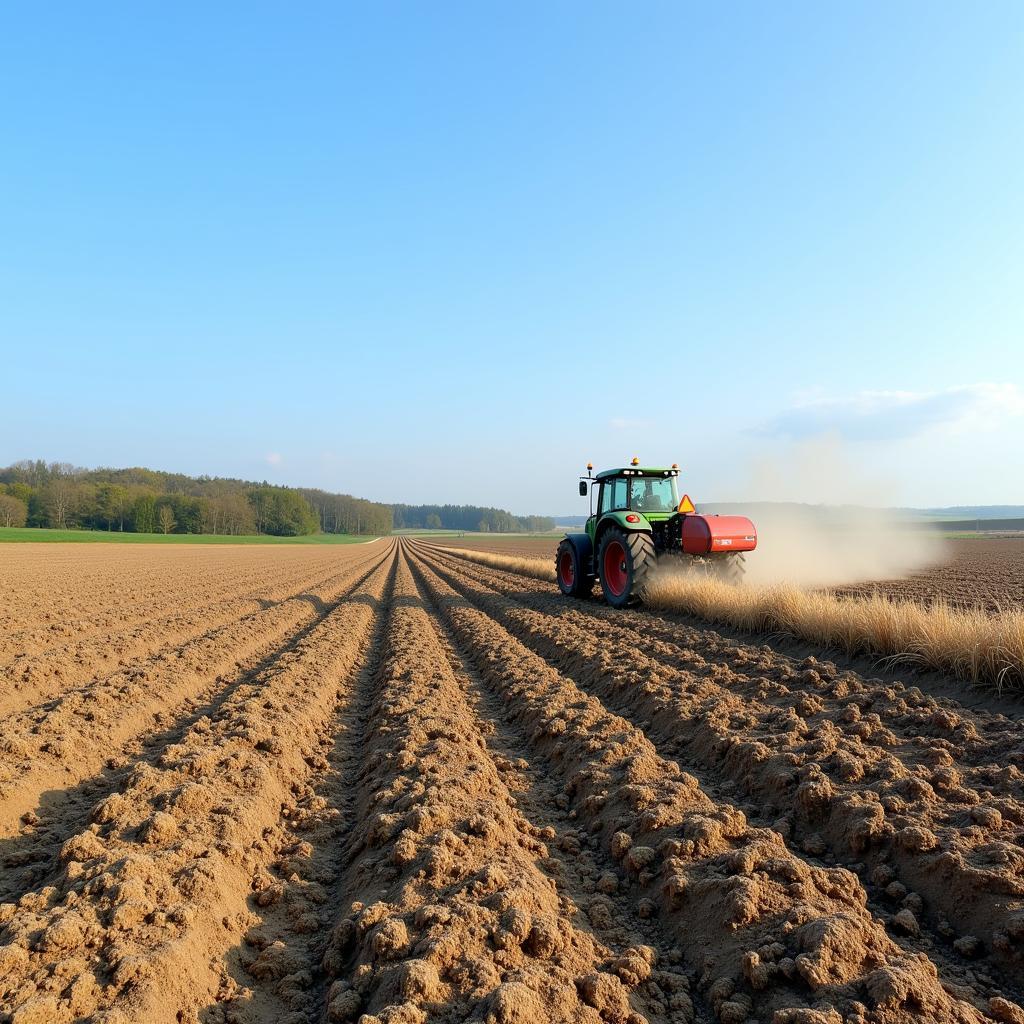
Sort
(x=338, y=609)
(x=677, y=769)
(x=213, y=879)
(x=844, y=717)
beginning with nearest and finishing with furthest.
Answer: (x=213, y=879) < (x=677, y=769) < (x=844, y=717) < (x=338, y=609)

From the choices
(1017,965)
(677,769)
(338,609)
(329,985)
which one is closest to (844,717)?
(677,769)

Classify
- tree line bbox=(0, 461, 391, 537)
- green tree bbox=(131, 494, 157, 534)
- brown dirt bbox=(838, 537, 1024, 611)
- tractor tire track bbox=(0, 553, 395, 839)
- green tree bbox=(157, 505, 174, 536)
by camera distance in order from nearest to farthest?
tractor tire track bbox=(0, 553, 395, 839) → brown dirt bbox=(838, 537, 1024, 611) → tree line bbox=(0, 461, 391, 537) → green tree bbox=(157, 505, 174, 536) → green tree bbox=(131, 494, 157, 534)

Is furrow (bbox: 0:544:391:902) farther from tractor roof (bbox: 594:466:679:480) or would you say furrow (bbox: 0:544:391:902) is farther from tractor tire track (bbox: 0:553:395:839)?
tractor roof (bbox: 594:466:679:480)

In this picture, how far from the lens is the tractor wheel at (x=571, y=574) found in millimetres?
12711

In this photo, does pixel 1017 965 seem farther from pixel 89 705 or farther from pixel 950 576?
pixel 950 576

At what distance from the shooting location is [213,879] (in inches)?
115

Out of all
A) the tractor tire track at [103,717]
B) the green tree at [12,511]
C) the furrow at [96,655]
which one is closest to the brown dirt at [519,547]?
the furrow at [96,655]

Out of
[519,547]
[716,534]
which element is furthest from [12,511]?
[716,534]

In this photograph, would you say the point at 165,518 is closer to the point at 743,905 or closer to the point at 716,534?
the point at 716,534

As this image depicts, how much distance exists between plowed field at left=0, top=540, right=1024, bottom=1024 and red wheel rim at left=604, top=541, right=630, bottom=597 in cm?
496

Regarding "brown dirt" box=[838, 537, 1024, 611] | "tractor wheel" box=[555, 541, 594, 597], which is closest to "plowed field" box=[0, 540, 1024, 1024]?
"brown dirt" box=[838, 537, 1024, 611]

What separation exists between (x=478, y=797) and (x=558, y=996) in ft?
5.50

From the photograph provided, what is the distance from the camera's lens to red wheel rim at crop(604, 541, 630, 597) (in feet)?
37.8

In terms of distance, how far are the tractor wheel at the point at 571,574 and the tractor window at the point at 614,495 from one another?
118 cm
